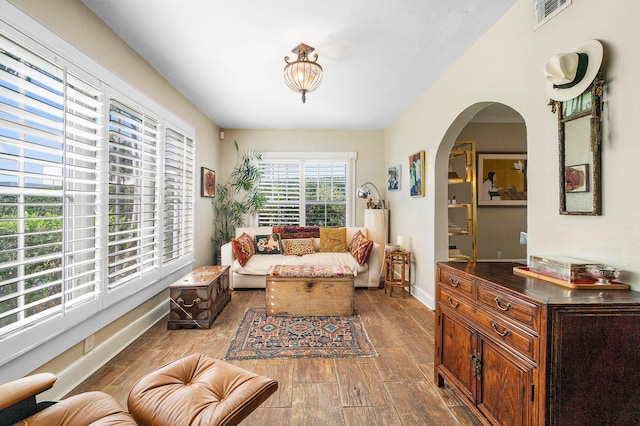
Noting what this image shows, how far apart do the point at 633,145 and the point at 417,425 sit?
5.98ft

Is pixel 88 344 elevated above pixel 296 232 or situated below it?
below

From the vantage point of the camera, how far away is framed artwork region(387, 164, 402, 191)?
4.94 m

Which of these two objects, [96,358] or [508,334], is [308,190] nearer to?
[96,358]

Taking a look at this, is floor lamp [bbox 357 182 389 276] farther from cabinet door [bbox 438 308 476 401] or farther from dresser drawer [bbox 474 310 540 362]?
dresser drawer [bbox 474 310 540 362]

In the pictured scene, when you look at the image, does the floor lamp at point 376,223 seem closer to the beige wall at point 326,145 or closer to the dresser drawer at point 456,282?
the beige wall at point 326,145

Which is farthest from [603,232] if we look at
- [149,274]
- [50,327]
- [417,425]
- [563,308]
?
[149,274]

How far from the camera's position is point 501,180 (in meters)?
5.41

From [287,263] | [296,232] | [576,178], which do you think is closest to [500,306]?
[576,178]

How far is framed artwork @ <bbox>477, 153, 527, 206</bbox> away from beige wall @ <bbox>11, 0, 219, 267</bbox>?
15.7 ft

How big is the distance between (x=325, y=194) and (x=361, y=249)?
5.72 ft

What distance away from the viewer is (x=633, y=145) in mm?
1423

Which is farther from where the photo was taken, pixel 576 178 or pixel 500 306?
pixel 576 178

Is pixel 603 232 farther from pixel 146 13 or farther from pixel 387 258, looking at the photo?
pixel 146 13

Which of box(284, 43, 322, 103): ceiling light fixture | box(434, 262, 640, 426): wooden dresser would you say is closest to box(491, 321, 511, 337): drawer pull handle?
box(434, 262, 640, 426): wooden dresser
